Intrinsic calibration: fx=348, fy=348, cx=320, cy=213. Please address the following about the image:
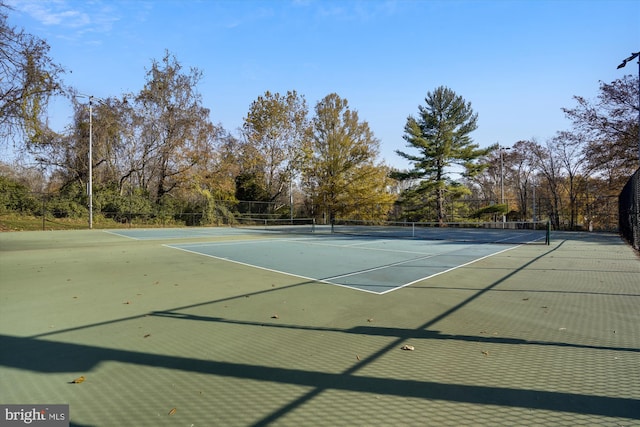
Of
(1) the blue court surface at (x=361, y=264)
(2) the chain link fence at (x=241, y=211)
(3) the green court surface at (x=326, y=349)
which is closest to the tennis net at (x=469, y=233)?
(2) the chain link fence at (x=241, y=211)

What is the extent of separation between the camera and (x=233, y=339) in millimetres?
3688

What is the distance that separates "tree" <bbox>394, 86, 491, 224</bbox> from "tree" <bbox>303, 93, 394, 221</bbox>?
9.87 feet

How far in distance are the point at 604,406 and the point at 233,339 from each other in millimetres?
3142

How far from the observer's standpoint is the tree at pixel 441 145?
30.5m

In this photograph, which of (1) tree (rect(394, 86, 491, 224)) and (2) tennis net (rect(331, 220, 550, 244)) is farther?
(1) tree (rect(394, 86, 491, 224))

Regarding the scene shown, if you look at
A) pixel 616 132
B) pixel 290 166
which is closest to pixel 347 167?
pixel 290 166

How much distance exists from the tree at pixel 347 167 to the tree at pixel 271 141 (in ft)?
7.45

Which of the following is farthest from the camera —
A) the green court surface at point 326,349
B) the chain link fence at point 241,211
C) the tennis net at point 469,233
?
the chain link fence at point 241,211

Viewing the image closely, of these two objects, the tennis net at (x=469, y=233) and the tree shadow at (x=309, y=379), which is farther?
the tennis net at (x=469, y=233)

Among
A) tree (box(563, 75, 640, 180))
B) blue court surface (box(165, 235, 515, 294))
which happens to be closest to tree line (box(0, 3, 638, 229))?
tree (box(563, 75, 640, 180))

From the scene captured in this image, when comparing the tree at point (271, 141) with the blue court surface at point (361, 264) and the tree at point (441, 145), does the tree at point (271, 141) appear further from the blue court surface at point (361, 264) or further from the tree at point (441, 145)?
the blue court surface at point (361, 264)

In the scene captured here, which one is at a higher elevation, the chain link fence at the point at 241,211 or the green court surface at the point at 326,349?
the chain link fence at the point at 241,211

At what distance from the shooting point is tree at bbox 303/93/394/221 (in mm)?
33844

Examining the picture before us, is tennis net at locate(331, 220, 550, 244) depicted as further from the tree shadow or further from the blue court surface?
the tree shadow
